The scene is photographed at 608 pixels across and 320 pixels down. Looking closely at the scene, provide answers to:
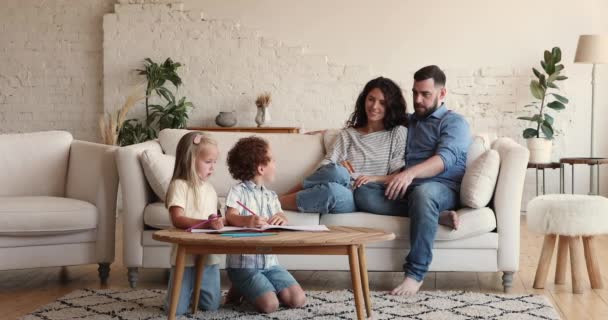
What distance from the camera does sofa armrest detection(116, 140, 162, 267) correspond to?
14.7ft

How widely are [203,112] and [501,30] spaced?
278 cm

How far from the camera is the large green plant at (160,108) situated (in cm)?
816

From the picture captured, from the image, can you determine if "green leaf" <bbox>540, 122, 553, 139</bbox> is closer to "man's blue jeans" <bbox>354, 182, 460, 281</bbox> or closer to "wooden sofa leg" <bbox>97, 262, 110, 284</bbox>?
"man's blue jeans" <bbox>354, 182, 460, 281</bbox>

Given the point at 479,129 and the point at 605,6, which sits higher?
the point at 605,6

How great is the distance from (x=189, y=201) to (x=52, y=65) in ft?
18.0

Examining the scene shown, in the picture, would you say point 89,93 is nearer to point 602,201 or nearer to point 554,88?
point 554,88

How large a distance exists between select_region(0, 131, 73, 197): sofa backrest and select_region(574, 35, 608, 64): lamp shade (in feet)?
14.0

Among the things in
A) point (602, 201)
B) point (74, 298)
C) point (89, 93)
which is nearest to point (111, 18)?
point (89, 93)

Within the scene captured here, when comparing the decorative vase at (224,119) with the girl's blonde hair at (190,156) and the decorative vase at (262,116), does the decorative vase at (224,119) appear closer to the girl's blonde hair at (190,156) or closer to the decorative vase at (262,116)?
the decorative vase at (262,116)

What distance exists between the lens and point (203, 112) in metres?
8.39

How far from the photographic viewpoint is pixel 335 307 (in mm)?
3883

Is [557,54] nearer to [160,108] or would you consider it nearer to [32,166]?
[160,108]

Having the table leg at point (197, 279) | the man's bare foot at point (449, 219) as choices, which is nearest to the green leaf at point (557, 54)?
the man's bare foot at point (449, 219)

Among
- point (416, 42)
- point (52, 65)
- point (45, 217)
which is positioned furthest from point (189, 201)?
point (52, 65)
